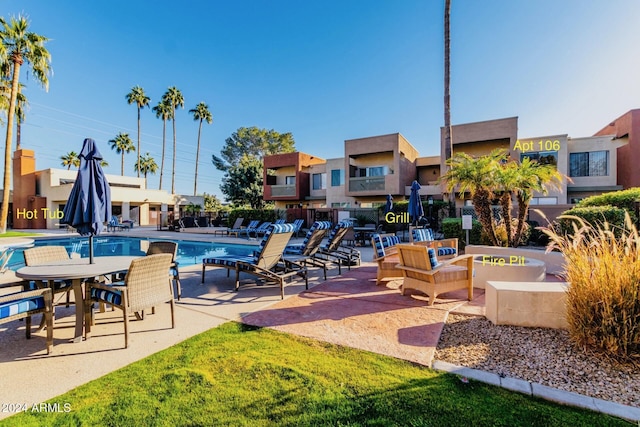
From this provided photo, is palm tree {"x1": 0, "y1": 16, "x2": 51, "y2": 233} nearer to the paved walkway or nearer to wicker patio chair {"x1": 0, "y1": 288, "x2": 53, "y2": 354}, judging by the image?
the paved walkway

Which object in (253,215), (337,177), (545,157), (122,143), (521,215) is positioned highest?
(122,143)

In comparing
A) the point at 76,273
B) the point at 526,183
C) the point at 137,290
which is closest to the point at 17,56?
the point at 76,273

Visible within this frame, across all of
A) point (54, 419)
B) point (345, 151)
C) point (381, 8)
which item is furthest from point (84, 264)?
point (345, 151)

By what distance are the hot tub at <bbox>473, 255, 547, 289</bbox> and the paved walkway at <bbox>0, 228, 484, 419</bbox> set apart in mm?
658

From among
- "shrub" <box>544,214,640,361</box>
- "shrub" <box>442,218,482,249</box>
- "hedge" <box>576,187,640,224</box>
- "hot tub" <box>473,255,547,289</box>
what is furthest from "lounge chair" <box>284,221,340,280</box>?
"hedge" <box>576,187,640,224</box>

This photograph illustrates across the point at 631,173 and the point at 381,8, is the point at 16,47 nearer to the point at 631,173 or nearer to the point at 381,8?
the point at 381,8

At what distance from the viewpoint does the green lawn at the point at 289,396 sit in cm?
222

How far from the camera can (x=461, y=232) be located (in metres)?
12.3

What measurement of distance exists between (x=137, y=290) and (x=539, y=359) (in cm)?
469

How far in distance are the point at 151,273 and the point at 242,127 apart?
4174 cm

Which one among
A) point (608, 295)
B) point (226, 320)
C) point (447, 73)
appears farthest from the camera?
point (447, 73)

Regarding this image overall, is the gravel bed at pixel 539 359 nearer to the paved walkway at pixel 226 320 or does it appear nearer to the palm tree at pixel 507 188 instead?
the paved walkway at pixel 226 320

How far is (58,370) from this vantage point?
296 centimetres

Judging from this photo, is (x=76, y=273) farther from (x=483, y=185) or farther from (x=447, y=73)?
(x=447, y=73)
